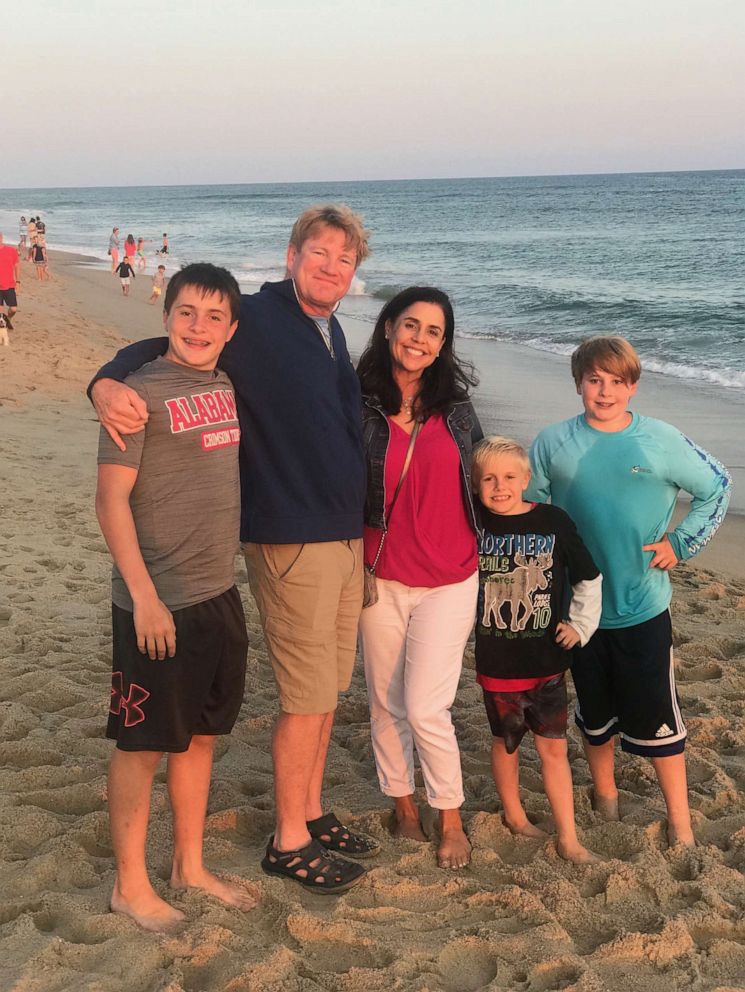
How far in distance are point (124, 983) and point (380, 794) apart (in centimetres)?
145

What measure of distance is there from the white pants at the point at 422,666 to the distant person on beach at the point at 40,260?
2314cm

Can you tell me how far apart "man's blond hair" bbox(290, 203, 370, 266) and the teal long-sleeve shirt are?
1.01 meters

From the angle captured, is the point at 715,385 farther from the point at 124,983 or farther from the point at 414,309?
the point at 124,983

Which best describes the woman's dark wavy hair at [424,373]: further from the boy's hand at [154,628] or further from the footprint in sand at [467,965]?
the footprint in sand at [467,965]

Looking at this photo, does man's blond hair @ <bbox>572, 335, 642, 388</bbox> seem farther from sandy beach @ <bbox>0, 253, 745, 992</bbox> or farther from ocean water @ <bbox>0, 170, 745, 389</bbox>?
ocean water @ <bbox>0, 170, 745, 389</bbox>

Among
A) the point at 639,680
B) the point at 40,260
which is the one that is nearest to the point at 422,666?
the point at 639,680

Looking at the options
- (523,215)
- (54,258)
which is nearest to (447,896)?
→ (54,258)

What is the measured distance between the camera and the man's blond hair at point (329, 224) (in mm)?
2867

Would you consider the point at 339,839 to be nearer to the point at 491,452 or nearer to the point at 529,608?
the point at 529,608

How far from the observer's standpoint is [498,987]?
2.47m

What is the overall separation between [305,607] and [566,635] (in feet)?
3.01

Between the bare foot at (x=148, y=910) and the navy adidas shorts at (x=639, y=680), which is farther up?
the navy adidas shorts at (x=639, y=680)

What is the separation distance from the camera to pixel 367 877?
300cm

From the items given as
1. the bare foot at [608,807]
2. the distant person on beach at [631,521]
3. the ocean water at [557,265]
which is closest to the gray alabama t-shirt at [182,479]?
the distant person on beach at [631,521]
